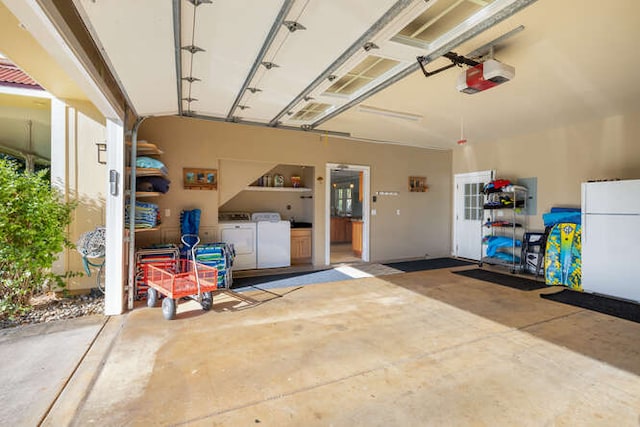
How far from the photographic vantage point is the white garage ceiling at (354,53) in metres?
2.19

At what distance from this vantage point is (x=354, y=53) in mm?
2807

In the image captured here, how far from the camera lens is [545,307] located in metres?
3.89

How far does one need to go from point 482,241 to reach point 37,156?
917 centimetres

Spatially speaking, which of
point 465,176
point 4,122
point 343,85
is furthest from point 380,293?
point 4,122

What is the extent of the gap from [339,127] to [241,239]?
2.76 meters

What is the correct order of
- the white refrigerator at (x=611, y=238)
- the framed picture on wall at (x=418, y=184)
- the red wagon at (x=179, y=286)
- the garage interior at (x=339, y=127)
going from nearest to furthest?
1. the garage interior at (x=339, y=127)
2. the red wagon at (x=179, y=286)
3. the white refrigerator at (x=611, y=238)
4. the framed picture on wall at (x=418, y=184)

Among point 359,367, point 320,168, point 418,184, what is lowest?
point 359,367

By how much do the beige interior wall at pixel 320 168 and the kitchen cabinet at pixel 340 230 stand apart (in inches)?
119

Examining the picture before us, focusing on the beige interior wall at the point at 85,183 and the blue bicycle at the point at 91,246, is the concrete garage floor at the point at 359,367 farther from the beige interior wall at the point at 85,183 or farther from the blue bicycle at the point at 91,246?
the beige interior wall at the point at 85,183

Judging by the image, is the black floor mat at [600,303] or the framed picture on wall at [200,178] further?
the framed picture on wall at [200,178]

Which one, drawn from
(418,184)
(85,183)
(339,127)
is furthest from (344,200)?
(85,183)

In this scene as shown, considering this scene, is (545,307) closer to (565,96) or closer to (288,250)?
(565,96)

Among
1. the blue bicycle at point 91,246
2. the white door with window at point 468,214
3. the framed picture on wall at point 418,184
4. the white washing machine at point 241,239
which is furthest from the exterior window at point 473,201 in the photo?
the blue bicycle at point 91,246

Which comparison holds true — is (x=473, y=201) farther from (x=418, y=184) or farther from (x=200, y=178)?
(x=200, y=178)
